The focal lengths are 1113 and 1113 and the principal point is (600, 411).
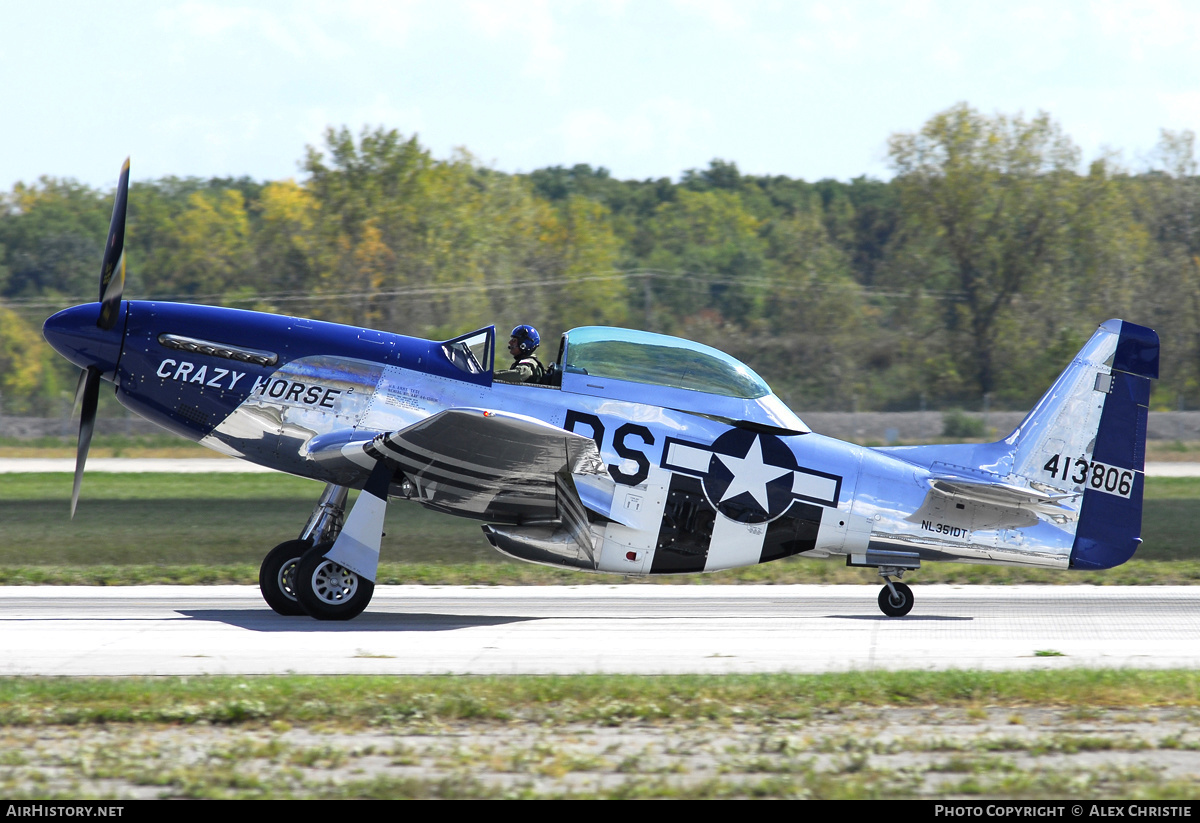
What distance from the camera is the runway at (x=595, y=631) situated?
7934 mm

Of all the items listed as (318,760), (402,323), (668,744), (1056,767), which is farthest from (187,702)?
(402,323)

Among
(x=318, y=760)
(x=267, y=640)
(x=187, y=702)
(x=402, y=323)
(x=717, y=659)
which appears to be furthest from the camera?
(x=402, y=323)

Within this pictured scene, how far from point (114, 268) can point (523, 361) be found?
11.9ft

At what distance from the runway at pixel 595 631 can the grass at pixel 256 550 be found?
84cm

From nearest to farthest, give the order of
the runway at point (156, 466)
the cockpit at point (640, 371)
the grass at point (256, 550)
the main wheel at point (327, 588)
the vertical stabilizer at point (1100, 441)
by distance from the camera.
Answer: the main wheel at point (327, 588) → the cockpit at point (640, 371) → the vertical stabilizer at point (1100, 441) → the grass at point (256, 550) → the runway at point (156, 466)

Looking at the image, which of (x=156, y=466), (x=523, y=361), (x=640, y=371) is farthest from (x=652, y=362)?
(x=156, y=466)

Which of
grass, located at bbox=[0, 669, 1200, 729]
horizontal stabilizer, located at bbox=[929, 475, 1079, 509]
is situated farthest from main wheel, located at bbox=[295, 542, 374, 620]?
horizontal stabilizer, located at bbox=[929, 475, 1079, 509]

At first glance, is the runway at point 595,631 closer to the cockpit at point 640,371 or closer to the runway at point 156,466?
the cockpit at point 640,371

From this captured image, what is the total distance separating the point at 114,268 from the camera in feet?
31.7

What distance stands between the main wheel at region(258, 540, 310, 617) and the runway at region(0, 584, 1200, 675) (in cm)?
15

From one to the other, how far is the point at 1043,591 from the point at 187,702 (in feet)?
30.3

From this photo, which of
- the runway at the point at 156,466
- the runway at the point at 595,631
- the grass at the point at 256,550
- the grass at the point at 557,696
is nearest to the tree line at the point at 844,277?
the runway at the point at 156,466

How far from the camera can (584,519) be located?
9.67 meters

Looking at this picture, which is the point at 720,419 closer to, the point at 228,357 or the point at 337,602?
the point at 337,602
